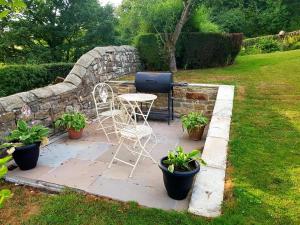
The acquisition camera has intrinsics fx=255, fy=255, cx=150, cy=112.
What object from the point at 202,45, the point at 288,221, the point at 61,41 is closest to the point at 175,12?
the point at 202,45

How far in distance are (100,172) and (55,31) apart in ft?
38.7

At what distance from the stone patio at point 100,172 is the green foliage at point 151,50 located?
489 centimetres

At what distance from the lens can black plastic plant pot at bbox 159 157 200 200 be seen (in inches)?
101

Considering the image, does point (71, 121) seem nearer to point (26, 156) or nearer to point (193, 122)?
point (26, 156)

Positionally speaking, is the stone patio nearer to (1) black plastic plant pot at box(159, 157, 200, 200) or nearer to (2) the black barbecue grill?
(1) black plastic plant pot at box(159, 157, 200, 200)

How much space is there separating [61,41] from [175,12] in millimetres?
7314

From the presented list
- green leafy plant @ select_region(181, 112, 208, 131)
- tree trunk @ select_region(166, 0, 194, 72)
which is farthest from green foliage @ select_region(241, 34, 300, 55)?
green leafy plant @ select_region(181, 112, 208, 131)

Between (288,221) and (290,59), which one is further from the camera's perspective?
(290,59)

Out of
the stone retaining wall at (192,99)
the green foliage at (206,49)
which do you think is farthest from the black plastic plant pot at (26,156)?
the green foliage at (206,49)

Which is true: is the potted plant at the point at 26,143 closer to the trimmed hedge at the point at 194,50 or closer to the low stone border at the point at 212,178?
the low stone border at the point at 212,178

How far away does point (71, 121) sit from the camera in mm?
4512

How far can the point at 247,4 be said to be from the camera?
2431 centimetres

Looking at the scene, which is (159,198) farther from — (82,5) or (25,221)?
(82,5)

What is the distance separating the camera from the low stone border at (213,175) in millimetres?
2459
